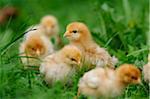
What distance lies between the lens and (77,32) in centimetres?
618

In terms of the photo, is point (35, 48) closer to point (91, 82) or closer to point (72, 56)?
point (72, 56)

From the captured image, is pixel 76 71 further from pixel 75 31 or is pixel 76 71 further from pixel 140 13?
pixel 140 13

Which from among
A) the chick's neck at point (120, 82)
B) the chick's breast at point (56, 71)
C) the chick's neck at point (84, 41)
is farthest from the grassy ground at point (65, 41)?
the chick's neck at point (84, 41)

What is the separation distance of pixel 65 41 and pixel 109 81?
284cm

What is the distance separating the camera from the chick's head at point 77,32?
614 cm

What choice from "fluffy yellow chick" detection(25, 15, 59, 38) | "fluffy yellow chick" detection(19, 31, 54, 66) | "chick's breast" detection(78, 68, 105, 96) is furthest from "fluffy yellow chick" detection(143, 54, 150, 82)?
"fluffy yellow chick" detection(25, 15, 59, 38)

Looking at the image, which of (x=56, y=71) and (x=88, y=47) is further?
(x=88, y=47)

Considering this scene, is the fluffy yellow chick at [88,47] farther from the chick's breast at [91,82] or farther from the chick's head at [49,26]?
the chick's head at [49,26]

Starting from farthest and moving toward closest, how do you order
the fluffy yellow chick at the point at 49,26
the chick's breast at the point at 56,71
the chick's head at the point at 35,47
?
the fluffy yellow chick at the point at 49,26, the chick's head at the point at 35,47, the chick's breast at the point at 56,71

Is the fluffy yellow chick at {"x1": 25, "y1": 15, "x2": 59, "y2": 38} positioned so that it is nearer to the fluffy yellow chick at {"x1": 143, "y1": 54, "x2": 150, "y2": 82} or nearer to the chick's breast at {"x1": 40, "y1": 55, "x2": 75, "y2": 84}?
the chick's breast at {"x1": 40, "y1": 55, "x2": 75, "y2": 84}

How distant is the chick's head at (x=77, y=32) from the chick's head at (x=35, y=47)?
0.28 m

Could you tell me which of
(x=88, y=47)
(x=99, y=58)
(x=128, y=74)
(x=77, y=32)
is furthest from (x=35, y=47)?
(x=128, y=74)

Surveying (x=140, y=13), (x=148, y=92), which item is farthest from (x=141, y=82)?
(x=140, y=13)

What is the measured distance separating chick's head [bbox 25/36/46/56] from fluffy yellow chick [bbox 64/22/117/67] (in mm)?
283
